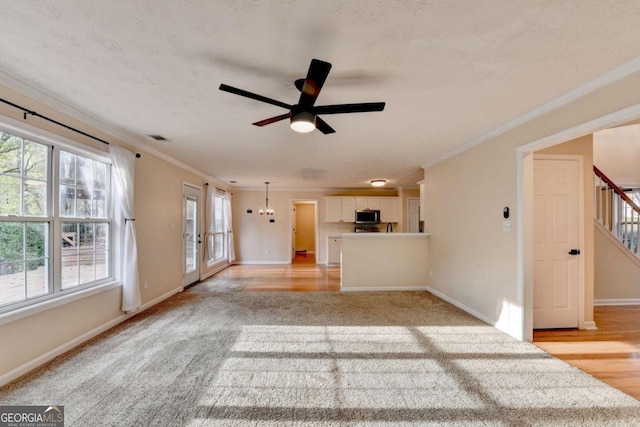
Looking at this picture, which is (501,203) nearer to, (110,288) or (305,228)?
(110,288)

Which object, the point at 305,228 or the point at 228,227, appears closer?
the point at 228,227

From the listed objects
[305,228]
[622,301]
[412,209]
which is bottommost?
[622,301]

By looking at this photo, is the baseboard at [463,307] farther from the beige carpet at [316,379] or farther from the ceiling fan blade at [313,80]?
the ceiling fan blade at [313,80]

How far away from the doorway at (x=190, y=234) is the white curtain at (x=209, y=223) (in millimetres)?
348

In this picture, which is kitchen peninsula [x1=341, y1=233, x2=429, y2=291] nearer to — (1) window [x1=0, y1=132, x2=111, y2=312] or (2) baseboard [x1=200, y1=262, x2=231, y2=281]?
(2) baseboard [x1=200, y1=262, x2=231, y2=281]

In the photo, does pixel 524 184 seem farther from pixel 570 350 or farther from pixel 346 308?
pixel 346 308

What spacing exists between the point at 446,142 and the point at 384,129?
114 cm

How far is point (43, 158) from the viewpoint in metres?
2.54

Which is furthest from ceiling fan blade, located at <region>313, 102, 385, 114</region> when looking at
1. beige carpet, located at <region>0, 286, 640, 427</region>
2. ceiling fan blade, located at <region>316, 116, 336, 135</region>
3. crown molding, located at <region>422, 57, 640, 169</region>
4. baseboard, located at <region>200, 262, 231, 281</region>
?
baseboard, located at <region>200, 262, 231, 281</region>

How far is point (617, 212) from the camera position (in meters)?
4.20

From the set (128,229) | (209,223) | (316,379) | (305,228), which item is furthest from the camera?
(305,228)

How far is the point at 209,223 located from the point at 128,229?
9.42 ft

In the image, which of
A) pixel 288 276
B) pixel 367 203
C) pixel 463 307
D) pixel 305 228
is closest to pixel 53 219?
pixel 288 276

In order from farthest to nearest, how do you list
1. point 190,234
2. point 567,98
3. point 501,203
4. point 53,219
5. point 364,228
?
point 364,228 < point 190,234 < point 501,203 < point 53,219 < point 567,98
